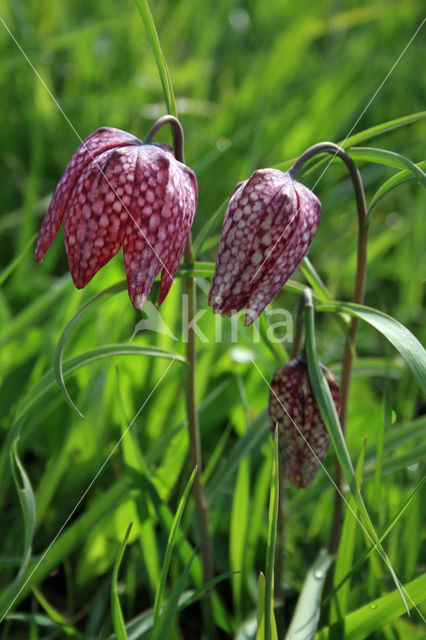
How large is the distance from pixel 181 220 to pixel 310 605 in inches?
19.3

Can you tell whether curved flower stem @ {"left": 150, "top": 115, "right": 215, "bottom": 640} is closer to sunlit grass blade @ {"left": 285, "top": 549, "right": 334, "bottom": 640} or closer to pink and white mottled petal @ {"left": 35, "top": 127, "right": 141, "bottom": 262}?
pink and white mottled petal @ {"left": 35, "top": 127, "right": 141, "bottom": 262}

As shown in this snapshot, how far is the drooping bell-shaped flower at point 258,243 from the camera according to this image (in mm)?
674

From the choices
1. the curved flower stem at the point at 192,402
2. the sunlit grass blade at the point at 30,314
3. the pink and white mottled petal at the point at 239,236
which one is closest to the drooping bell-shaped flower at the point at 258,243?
the pink and white mottled petal at the point at 239,236

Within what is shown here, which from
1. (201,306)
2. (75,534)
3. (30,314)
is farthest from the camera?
(201,306)

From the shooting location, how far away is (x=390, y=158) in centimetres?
71

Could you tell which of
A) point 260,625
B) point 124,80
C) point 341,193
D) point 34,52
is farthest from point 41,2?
point 260,625

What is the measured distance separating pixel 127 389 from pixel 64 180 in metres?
0.63

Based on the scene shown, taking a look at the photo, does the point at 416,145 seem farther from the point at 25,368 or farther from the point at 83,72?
the point at 25,368

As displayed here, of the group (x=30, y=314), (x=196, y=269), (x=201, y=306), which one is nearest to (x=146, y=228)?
(x=196, y=269)

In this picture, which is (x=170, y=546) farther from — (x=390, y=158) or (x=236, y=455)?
(x=390, y=158)

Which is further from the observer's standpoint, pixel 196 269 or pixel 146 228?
pixel 196 269

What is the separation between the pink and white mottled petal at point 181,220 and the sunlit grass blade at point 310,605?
0.41 metres

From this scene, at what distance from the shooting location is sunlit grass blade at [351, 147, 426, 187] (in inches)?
26.3

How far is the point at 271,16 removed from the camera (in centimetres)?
284
